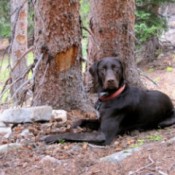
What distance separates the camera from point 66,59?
488 centimetres

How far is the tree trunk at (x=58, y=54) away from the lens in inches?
186

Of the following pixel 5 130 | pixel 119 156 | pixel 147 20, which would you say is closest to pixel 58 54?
pixel 5 130

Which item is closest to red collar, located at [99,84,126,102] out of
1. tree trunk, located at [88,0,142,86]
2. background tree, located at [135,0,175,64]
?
Result: tree trunk, located at [88,0,142,86]

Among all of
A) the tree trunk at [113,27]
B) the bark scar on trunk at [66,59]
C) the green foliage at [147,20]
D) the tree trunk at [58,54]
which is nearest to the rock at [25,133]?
the tree trunk at [58,54]

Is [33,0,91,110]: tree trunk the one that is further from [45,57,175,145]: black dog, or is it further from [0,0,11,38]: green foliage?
[0,0,11,38]: green foliage

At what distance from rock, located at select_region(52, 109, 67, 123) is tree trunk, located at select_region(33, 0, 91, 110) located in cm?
19

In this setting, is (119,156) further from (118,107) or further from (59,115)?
(59,115)

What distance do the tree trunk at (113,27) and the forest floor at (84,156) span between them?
5.11 feet

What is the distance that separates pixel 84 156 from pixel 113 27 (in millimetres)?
2580

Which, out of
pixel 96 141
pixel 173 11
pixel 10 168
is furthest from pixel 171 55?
pixel 173 11

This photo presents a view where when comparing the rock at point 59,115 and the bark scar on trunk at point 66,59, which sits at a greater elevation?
the bark scar on trunk at point 66,59

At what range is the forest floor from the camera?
10.7 ft

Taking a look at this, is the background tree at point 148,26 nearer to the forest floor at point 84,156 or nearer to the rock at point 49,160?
the forest floor at point 84,156

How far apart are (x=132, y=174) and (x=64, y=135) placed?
1294 millimetres
